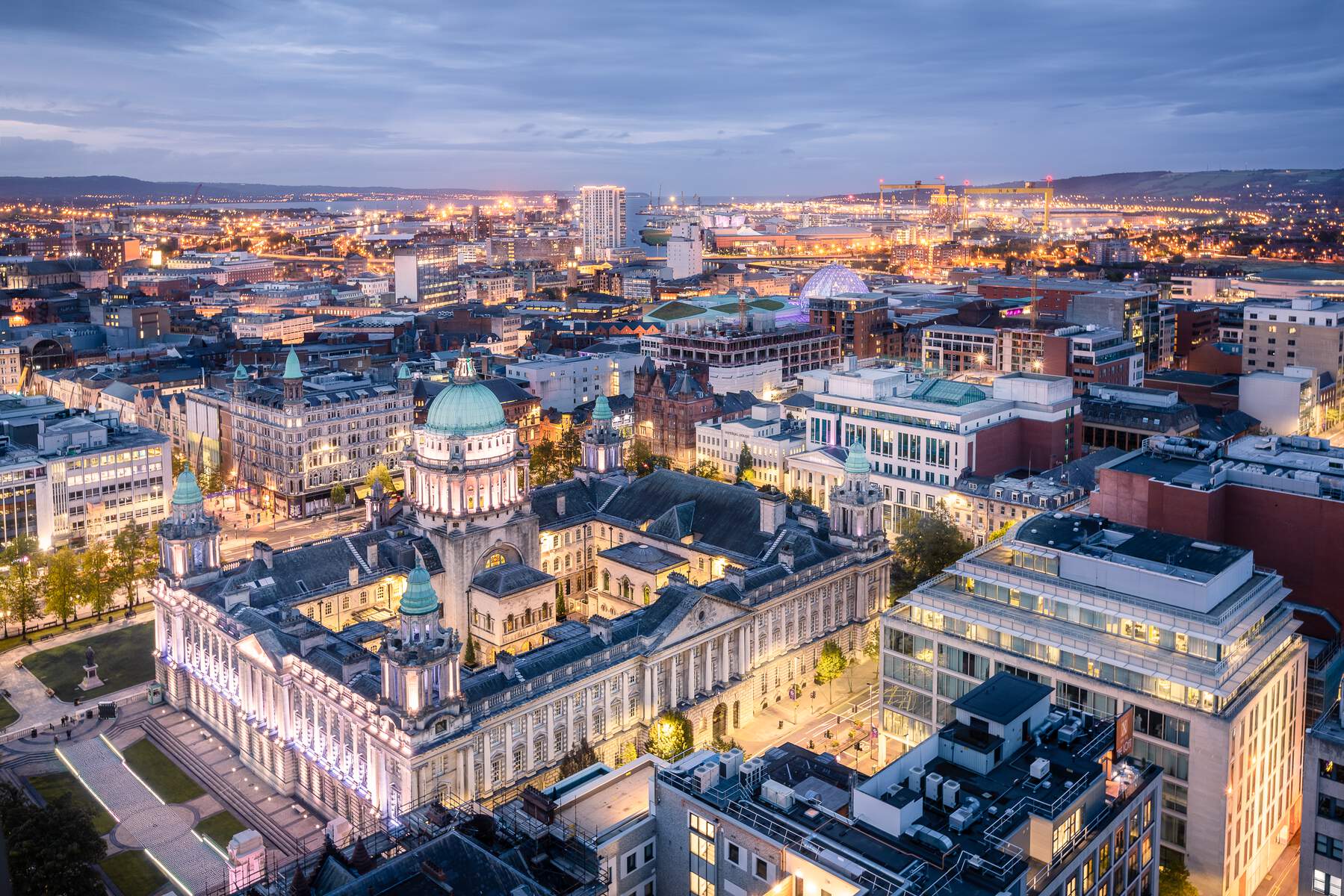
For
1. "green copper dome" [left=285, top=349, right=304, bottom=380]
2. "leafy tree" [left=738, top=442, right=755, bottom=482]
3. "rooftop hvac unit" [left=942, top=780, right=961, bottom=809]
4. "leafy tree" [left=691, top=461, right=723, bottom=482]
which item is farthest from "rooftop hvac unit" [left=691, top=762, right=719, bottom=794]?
"green copper dome" [left=285, top=349, right=304, bottom=380]

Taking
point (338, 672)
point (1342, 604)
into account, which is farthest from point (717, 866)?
point (1342, 604)

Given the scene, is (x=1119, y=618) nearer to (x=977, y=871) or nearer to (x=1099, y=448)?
(x=977, y=871)

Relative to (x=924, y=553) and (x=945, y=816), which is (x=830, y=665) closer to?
(x=924, y=553)

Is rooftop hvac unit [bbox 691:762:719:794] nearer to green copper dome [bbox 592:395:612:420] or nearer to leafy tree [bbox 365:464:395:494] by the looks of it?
green copper dome [bbox 592:395:612:420]

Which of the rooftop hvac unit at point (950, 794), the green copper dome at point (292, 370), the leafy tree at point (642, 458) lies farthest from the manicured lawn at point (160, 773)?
the leafy tree at point (642, 458)

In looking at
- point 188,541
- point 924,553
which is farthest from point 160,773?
point 924,553

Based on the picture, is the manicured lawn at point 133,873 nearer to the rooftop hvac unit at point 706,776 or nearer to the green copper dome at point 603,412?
the rooftop hvac unit at point 706,776
